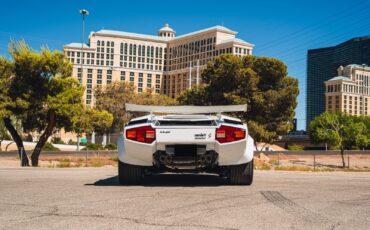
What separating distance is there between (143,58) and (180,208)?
181746 mm

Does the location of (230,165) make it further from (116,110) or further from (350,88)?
(350,88)

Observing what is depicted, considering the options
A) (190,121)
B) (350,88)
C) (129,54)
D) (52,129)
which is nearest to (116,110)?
(52,129)

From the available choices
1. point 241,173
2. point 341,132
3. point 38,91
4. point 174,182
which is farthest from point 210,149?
point 341,132

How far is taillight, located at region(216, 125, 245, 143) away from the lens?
6.85 meters

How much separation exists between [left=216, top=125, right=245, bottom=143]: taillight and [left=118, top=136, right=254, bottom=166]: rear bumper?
2.7 inches

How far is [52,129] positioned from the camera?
70.3ft

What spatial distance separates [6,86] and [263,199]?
17493 mm

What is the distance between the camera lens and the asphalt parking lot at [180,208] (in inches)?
158

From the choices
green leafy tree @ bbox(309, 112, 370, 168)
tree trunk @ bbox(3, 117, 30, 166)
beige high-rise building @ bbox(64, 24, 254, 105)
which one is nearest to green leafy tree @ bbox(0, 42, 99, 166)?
tree trunk @ bbox(3, 117, 30, 166)

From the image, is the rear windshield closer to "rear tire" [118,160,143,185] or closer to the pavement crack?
"rear tire" [118,160,143,185]

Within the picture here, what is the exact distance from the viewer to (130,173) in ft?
24.4

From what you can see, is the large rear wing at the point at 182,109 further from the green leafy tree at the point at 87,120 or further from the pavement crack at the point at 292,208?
the green leafy tree at the point at 87,120

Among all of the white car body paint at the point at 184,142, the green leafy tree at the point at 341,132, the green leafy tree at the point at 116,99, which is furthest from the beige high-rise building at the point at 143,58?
the white car body paint at the point at 184,142

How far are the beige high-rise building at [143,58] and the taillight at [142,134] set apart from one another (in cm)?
16202
